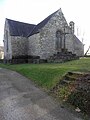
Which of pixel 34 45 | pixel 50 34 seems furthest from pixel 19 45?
pixel 50 34

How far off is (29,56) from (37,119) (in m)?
26.3

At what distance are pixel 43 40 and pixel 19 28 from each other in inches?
322

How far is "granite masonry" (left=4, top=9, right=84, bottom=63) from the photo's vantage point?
28673 mm

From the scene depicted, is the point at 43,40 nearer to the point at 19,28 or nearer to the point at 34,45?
the point at 34,45

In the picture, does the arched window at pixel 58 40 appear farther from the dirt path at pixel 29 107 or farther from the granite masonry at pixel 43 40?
the dirt path at pixel 29 107

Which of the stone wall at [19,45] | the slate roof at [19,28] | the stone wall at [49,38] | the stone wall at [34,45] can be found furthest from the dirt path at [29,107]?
the slate roof at [19,28]

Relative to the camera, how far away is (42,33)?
93.6 ft

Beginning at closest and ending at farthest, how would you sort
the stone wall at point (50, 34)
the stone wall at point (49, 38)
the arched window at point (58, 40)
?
the stone wall at point (49, 38) → the stone wall at point (50, 34) → the arched window at point (58, 40)

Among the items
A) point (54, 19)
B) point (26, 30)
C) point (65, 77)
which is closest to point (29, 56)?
point (26, 30)

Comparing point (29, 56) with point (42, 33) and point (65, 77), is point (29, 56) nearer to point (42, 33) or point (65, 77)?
point (42, 33)

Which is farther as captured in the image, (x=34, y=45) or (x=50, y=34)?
(x=34, y=45)

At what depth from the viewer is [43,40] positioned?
93.9 feet

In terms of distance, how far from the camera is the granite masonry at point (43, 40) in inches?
1129

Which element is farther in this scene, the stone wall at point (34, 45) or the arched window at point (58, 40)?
the arched window at point (58, 40)
